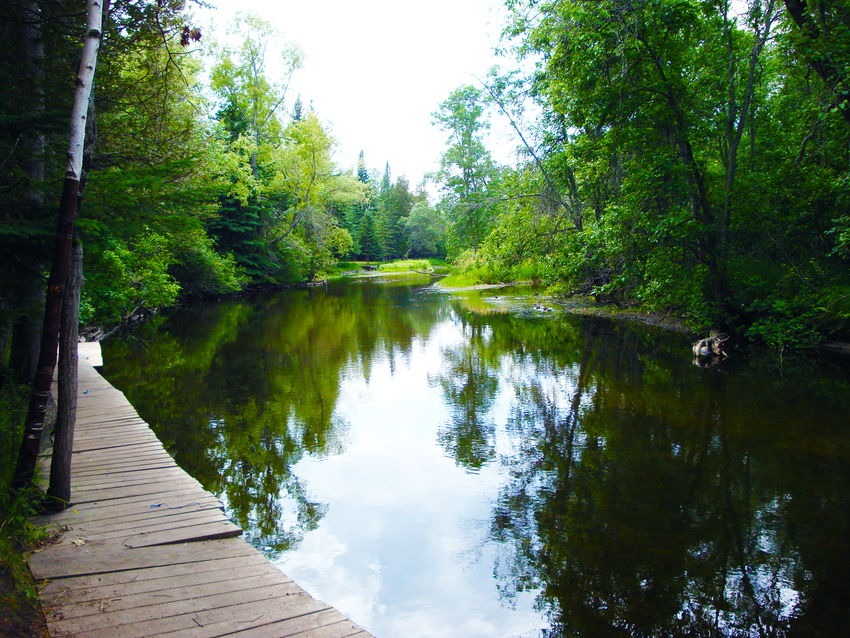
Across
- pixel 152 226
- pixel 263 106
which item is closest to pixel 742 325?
pixel 152 226

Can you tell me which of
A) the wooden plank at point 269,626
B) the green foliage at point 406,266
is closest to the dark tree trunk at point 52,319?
the wooden plank at point 269,626

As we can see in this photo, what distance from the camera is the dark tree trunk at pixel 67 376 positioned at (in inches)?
161

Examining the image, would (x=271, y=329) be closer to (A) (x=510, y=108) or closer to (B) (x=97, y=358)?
(B) (x=97, y=358)

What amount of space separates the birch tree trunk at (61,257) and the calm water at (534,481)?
2.10m

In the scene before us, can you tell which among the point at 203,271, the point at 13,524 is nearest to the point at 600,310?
the point at 203,271

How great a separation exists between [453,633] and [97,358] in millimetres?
10090

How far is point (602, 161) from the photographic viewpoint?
1493cm

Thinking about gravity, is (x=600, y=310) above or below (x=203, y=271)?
below

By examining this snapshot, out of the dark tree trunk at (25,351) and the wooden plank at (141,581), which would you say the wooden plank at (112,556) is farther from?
the dark tree trunk at (25,351)

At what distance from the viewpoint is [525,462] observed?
22.5ft

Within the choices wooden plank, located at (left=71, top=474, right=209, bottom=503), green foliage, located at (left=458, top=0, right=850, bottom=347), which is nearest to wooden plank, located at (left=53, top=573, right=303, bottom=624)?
wooden plank, located at (left=71, top=474, right=209, bottom=503)

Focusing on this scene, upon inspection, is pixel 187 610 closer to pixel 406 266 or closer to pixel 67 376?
pixel 67 376

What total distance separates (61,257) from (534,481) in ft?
16.8

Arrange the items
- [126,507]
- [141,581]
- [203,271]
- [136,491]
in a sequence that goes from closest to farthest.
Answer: [141,581] → [126,507] → [136,491] → [203,271]
